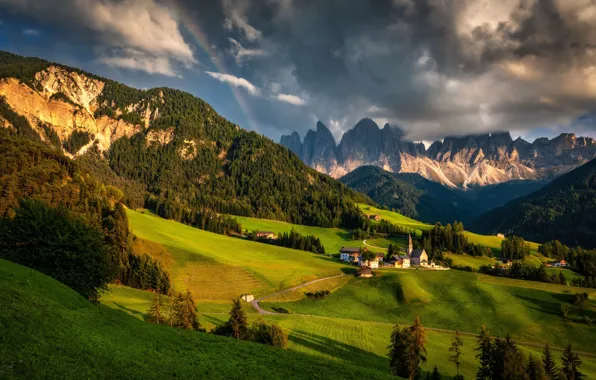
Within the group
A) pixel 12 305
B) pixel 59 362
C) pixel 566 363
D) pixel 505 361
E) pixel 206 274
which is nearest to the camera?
pixel 59 362

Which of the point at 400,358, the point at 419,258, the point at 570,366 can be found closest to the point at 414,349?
the point at 400,358

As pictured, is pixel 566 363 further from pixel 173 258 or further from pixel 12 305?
pixel 173 258

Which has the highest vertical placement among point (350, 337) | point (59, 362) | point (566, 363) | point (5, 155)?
point (5, 155)

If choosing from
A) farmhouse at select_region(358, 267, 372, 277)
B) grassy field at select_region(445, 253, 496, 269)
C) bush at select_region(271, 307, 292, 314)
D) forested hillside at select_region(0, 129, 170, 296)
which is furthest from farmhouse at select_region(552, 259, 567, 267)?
forested hillside at select_region(0, 129, 170, 296)

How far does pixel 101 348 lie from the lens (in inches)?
970

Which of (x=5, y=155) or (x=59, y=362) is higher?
(x=5, y=155)

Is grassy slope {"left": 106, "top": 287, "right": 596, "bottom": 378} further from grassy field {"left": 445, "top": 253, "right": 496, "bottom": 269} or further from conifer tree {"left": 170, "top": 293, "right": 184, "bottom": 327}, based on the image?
grassy field {"left": 445, "top": 253, "right": 496, "bottom": 269}

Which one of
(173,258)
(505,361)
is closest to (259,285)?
(173,258)

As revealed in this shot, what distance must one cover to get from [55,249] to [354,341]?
56342mm

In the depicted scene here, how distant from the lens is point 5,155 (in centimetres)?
12681

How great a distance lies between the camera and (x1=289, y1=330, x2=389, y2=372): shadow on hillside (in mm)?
59703

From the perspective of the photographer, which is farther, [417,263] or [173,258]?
[417,263]

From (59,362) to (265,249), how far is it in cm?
13540

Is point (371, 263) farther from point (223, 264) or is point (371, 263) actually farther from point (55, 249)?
point (55, 249)
